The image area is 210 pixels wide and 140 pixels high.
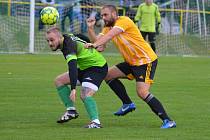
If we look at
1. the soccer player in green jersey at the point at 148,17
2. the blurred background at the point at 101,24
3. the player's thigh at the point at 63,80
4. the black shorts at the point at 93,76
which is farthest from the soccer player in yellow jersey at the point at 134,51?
the soccer player in green jersey at the point at 148,17

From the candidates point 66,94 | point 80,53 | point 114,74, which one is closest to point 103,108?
point 114,74

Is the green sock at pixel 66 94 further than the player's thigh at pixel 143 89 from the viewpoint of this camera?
Yes

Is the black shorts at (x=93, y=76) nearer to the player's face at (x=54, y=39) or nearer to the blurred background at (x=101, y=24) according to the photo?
the player's face at (x=54, y=39)

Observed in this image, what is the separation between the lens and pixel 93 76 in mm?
10375

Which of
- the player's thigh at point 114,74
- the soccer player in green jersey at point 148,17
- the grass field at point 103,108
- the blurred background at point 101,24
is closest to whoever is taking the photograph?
the grass field at point 103,108

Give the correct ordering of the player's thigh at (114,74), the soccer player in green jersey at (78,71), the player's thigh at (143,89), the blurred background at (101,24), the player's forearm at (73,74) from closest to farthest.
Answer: the player's forearm at (73,74), the soccer player in green jersey at (78,71), the player's thigh at (143,89), the player's thigh at (114,74), the blurred background at (101,24)

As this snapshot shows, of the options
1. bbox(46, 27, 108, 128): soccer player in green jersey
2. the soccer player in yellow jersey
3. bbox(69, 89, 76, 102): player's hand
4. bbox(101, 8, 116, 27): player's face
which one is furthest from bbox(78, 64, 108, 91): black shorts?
bbox(101, 8, 116, 27): player's face

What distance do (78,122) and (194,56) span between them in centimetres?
1714

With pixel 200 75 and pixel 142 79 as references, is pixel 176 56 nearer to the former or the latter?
pixel 200 75

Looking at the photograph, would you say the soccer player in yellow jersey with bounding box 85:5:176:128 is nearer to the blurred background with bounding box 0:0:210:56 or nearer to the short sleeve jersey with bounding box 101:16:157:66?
the short sleeve jersey with bounding box 101:16:157:66

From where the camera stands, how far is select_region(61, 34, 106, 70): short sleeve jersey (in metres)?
10.1

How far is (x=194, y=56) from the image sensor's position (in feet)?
90.8

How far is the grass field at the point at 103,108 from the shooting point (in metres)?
9.72

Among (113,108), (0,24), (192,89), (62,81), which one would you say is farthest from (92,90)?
(0,24)
